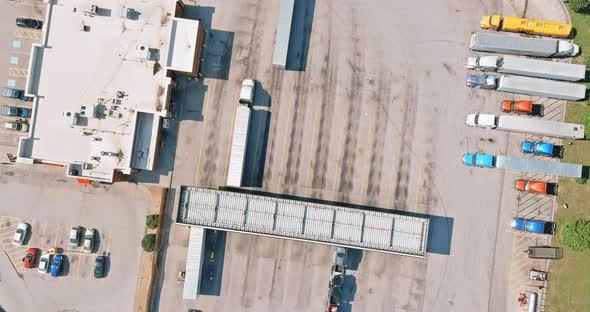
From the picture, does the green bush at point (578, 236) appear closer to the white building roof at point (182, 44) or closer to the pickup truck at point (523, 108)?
the pickup truck at point (523, 108)

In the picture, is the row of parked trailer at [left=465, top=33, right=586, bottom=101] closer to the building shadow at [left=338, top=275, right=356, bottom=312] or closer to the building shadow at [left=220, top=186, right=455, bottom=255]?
the building shadow at [left=220, top=186, right=455, bottom=255]

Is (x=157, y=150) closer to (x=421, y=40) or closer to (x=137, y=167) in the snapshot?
(x=137, y=167)

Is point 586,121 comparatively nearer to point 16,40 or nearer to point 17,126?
point 17,126

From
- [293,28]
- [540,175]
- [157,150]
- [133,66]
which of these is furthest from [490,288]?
[133,66]

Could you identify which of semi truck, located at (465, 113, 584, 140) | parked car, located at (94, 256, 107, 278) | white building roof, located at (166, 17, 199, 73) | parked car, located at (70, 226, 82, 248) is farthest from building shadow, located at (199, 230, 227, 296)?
semi truck, located at (465, 113, 584, 140)

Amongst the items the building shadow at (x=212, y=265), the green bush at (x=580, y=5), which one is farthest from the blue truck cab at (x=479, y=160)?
the building shadow at (x=212, y=265)
